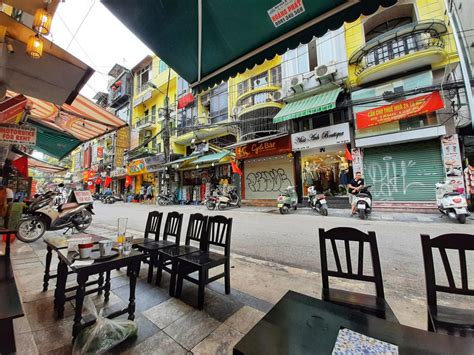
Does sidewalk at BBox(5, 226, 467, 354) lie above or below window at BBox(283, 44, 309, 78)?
below

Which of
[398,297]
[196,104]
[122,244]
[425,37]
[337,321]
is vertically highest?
[196,104]

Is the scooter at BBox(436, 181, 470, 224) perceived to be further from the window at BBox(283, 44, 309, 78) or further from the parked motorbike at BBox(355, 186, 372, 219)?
the window at BBox(283, 44, 309, 78)

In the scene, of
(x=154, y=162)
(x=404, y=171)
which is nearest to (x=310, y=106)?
(x=404, y=171)

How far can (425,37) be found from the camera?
27.4 ft

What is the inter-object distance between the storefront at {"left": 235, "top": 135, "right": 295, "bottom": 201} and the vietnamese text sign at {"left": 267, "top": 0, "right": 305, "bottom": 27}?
988 centimetres

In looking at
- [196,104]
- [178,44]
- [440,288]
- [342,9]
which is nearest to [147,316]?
[440,288]

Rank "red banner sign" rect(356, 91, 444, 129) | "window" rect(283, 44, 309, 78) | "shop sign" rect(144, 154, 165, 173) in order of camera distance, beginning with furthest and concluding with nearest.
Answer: "shop sign" rect(144, 154, 165, 173)
"window" rect(283, 44, 309, 78)
"red banner sign" rect(356, 91, 444, 129)

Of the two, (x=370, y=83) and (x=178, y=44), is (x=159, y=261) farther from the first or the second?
(x=370, y=83)

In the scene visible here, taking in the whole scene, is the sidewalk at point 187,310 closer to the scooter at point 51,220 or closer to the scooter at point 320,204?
the scooter at point 51,220

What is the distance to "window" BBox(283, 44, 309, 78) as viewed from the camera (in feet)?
37.3

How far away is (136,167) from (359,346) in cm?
2099

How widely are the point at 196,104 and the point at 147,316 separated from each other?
53.4 feet

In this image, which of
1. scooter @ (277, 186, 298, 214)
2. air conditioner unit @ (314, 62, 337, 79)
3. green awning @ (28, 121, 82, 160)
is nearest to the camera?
green awning @ (28, 121, 82, 160)

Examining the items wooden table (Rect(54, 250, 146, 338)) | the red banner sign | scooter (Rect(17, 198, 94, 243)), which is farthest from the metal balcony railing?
scooter (Rect(17, 198, 94, 243))
